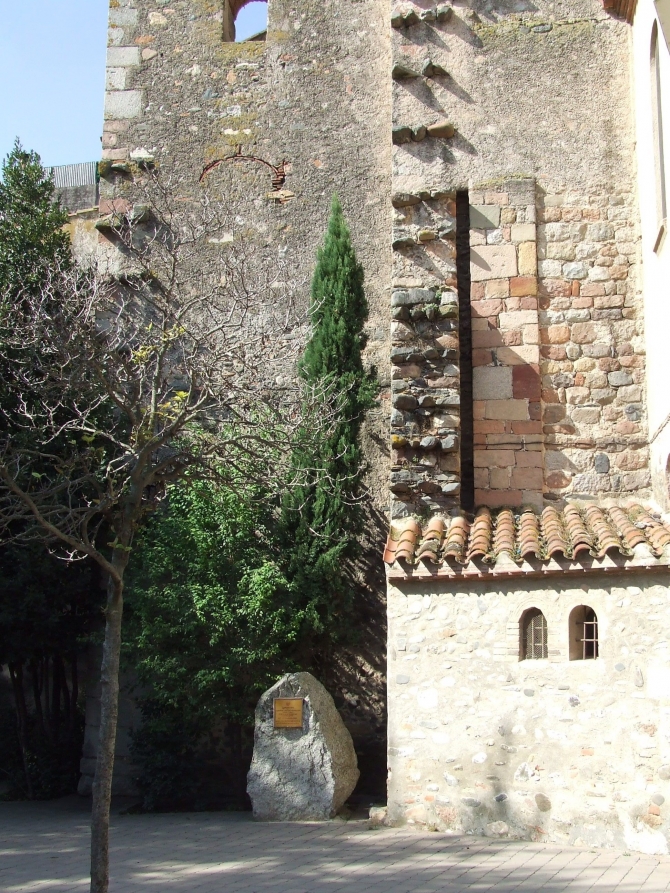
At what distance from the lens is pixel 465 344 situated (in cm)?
994

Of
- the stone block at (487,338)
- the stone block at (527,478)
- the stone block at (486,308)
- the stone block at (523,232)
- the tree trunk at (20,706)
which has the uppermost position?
the stone block at (523,232)

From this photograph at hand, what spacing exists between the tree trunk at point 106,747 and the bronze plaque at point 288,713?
3013 millimetres

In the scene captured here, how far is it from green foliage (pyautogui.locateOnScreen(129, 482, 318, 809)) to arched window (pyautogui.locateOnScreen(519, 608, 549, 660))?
91.8 inches

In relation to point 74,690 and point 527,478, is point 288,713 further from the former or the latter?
point 74,690

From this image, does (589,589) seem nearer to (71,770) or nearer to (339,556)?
(339,556)

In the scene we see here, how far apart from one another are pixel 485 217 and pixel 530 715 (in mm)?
4923

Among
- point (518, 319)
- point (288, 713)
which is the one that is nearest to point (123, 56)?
point (518, 319)

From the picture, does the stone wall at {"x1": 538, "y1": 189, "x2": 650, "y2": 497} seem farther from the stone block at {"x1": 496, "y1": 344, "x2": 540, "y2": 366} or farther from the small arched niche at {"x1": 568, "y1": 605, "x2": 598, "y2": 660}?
the small arched niche at {"x1": 568, "y1": 605, "x2": 598, "y2": 660}

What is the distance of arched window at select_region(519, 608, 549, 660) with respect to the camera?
25.5 feet

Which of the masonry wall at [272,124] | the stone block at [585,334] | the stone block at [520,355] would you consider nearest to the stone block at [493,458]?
the stone block at [520,355]

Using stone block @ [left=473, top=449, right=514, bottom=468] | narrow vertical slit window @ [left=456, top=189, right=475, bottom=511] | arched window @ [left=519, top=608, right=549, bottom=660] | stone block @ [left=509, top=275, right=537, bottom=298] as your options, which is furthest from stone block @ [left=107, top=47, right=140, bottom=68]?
arched window @ [left=519, top=608, right=549, bottom=660]

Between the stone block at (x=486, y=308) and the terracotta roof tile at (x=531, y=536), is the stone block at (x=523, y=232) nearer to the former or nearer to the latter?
the stone block at (x=486, y=308)

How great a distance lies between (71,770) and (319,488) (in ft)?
15.1

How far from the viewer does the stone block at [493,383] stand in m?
9.39
